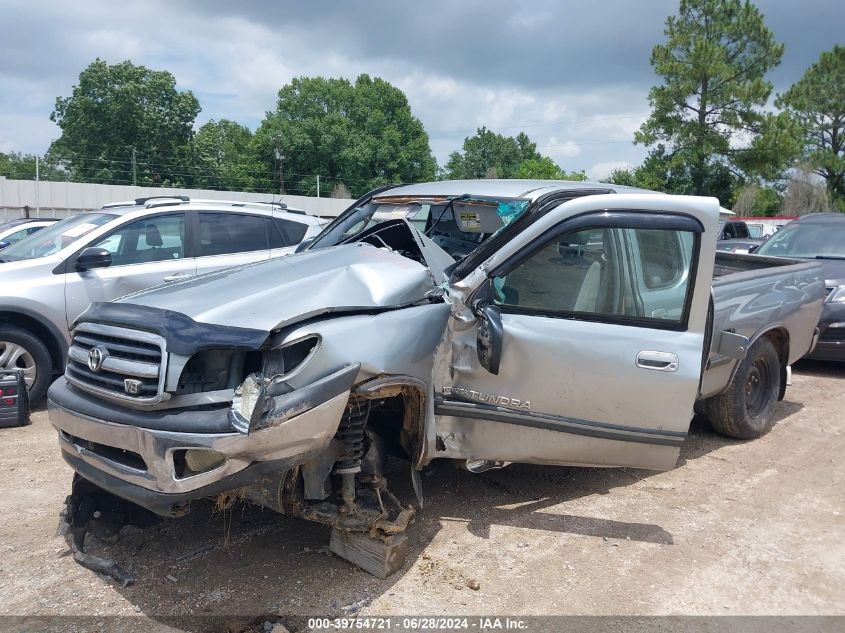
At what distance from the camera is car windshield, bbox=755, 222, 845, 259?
869 centimetres

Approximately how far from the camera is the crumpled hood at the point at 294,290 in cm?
296

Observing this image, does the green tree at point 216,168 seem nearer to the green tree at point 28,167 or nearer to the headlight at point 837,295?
the green tree at point 28,167

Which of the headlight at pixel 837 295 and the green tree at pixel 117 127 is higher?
the green tree at pixel 117 127

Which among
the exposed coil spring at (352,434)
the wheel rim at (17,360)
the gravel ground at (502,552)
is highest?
the exposed coil spring at (352,434)

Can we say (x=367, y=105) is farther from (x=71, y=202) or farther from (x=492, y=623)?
(x=492, y=623)

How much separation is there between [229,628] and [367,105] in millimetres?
61622

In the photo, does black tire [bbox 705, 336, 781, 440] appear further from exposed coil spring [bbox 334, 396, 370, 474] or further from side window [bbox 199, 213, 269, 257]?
side window [bbox 199, 213, 269, 257]

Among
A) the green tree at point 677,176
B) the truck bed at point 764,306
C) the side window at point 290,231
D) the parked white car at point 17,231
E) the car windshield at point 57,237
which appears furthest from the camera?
the green tree at point 677,176

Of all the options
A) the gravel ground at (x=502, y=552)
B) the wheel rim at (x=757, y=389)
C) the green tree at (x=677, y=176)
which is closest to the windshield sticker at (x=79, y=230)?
the gravel ground at (x=502, y=552)

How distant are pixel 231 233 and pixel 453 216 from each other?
3.46 meters

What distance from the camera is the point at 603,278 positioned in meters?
3.82

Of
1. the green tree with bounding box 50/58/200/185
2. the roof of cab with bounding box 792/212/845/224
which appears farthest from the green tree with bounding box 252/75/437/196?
the roof of cab with bounding box 792/212/845/224

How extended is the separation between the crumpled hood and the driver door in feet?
1.28

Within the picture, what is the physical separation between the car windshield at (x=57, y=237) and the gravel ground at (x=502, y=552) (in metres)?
2.19
